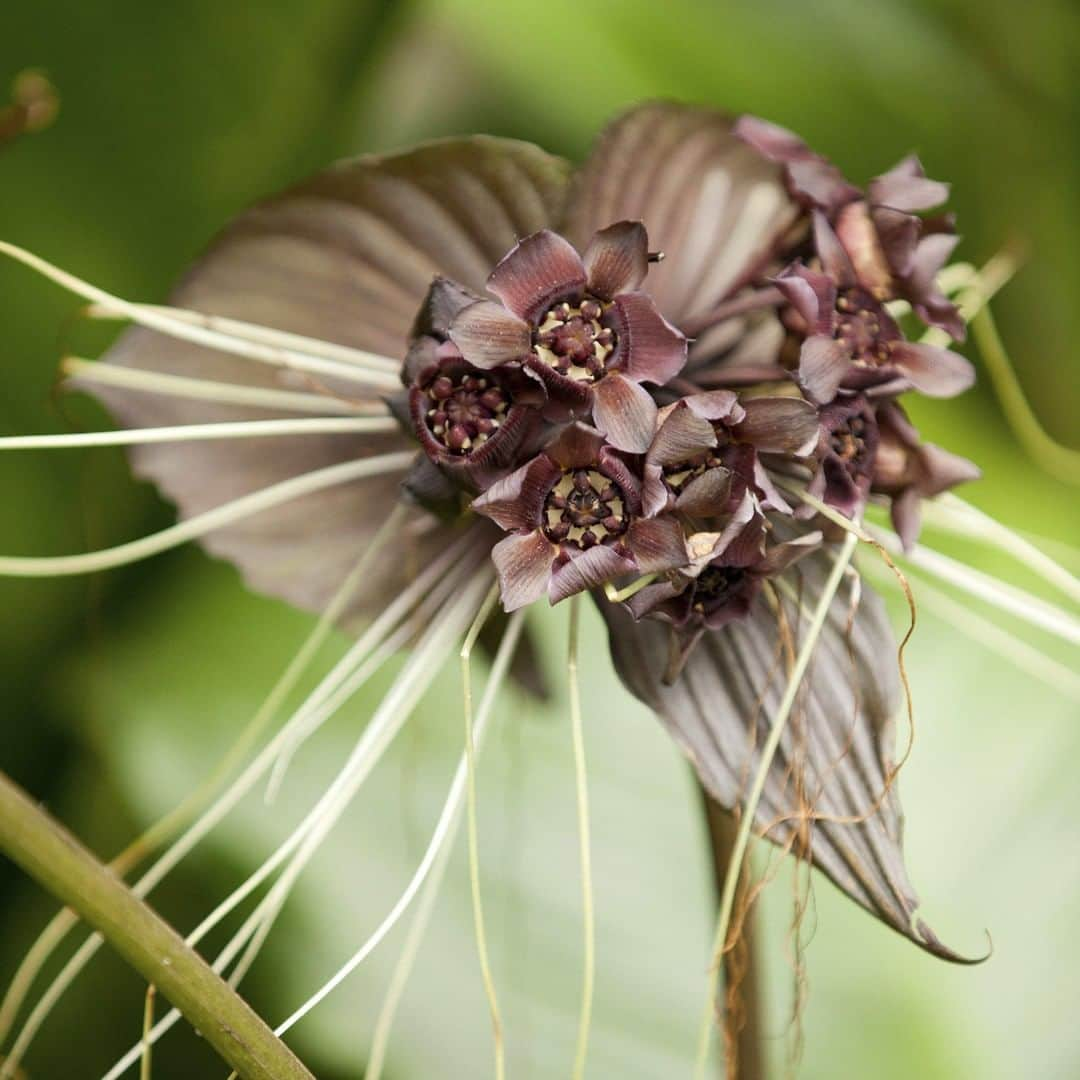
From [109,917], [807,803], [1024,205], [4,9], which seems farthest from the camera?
[1024,205]

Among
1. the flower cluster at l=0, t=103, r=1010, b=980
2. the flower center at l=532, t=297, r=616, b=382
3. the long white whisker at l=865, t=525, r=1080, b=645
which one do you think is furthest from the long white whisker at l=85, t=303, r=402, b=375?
the long white whisker at l=865, t=525, r=1080, b=645

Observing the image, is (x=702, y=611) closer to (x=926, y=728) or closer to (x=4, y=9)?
(x=926, y=728)

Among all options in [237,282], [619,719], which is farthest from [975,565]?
[237,282]

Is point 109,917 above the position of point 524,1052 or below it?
above

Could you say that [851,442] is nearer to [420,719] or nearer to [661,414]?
[661,414]

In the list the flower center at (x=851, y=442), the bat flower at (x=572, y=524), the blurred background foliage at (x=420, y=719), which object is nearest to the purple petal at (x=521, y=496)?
the bat flower at (x=572, y=524)

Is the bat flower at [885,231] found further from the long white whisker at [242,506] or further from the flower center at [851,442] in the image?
the long white whisker at [242,506]
